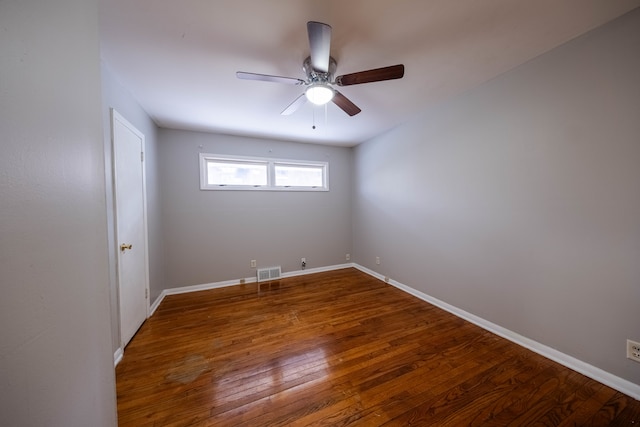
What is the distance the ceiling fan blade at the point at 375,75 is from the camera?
148 cm

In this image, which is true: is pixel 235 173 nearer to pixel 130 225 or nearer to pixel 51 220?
pixel 130 225

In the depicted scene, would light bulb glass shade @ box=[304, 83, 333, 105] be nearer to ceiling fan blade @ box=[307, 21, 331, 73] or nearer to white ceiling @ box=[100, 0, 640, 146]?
ceiling fan blade @ box=[307, 21, 331, 73]

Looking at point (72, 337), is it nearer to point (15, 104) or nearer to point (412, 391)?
point (15, 104)

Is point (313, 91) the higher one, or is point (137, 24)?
point (137, 24)

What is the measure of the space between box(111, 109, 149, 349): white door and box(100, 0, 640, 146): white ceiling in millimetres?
508

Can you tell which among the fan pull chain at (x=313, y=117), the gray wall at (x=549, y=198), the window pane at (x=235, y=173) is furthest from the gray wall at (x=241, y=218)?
the gray wall at (x=549, y=198)

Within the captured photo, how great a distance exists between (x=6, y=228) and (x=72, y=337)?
0.42 metres

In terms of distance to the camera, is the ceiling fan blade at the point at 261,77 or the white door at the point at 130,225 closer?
the ceiling fan blade at the point at 261,77

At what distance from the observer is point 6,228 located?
18.2 inches

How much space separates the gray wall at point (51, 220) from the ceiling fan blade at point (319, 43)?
955mm

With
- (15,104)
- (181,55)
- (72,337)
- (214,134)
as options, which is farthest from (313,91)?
(214,134)

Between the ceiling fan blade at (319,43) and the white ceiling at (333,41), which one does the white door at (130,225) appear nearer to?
the white ceiling at (333,41)

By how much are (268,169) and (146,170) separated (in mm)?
1660

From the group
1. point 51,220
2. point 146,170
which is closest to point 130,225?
point 146,170
